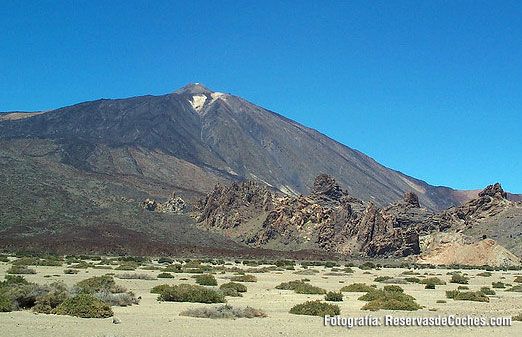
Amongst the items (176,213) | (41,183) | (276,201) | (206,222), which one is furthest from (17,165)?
(276,201)

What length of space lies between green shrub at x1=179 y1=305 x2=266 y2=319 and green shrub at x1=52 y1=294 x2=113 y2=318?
2457 millimetres

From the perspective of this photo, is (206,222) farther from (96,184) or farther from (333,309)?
(333,309)

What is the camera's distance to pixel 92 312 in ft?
48.7

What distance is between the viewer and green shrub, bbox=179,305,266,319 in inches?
637

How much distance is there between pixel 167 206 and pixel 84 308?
122 metres

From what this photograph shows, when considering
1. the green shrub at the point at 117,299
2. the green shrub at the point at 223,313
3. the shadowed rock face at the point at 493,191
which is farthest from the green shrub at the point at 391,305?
the shadowed rock face at the point at 493,191

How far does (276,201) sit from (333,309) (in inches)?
3853

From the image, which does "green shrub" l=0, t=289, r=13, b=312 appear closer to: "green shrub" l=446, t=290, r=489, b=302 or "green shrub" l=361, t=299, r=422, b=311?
"green shrub" l=361, t=299, r=422, b=311

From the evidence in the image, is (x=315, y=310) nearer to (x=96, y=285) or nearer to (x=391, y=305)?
(x=391, y=305)

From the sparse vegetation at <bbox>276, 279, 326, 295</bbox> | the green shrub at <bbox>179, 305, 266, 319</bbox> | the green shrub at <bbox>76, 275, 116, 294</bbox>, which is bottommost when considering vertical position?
the sparse vegetation at <bbox>276, 279, 326, 295</bbox>

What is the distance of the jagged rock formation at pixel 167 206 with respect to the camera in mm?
131750

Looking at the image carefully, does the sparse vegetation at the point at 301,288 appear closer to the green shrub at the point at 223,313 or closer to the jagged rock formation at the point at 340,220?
the green shrub at the point at 223,313

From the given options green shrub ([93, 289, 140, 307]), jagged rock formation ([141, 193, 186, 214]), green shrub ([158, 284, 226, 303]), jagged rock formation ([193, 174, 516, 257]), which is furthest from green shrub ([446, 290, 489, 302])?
jagged rock formation ([141, 193, 186, 214])

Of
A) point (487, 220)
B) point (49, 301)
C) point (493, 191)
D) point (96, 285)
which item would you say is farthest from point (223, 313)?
point (493, 191)
